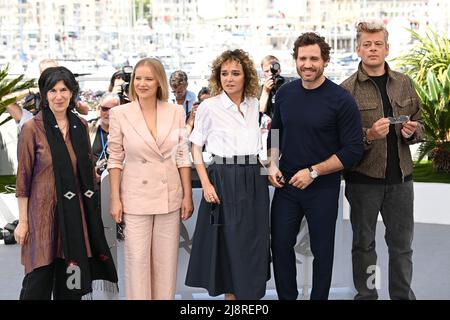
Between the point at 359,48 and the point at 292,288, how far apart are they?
3.88 feet

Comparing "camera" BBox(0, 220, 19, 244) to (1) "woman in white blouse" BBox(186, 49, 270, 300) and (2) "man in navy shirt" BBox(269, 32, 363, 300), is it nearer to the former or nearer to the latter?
(1) "woman in white blouse" BBox(186, 49, 270, 300)

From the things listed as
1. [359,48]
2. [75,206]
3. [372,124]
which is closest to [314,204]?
[372,124]

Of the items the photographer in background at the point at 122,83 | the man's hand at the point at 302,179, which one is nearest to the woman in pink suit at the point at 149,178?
the man's hand at the point at 302,179

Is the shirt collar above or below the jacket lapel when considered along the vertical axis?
above

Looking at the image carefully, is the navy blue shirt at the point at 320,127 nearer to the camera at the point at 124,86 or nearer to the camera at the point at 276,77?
the camera at the point at 124,86

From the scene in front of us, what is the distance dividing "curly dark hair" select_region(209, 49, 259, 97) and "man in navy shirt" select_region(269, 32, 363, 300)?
0.14 m

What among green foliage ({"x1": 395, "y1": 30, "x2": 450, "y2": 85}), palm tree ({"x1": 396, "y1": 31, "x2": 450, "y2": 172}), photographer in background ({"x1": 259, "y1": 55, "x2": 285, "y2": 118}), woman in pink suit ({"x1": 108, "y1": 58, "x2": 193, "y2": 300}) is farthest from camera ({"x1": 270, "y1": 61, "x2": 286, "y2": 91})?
green foliage ({"x1": 395, "y1": 30, "x2": 450, "y2": 85})

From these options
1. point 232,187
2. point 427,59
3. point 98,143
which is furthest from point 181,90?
point 427,59

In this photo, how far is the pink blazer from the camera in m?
3.55

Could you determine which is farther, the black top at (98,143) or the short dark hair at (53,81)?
the black top at (98,143)

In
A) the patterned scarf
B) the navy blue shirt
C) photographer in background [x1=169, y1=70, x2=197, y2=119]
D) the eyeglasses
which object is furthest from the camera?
photographer in background [x1=169, y1=70, x2=197, y2=119]

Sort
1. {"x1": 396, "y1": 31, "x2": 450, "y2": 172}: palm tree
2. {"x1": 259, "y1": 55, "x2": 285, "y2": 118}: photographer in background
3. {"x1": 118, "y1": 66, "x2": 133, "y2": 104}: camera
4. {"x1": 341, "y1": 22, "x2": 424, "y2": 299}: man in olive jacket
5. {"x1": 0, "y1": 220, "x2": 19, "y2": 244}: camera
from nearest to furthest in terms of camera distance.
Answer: {"x1": 341, "y1": 22, "x2": 424, "y2": 299}: man in olive jacket
{"x1": 118, "y1": 66, "x2": 133, "y2": 104}: camera
{"x1": 259, "y1": 55, "x2": 285, "y2": 118}: photographer in background
{"x1": 0, "y1": 220, "x2": 19, "y2": 244}: camera
{"x1": 396, "y1": 31, "x2": 450, "y2": 172}: palm tree

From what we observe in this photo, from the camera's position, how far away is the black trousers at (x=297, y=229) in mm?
3668

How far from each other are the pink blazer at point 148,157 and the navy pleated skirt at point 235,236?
0.59ft
